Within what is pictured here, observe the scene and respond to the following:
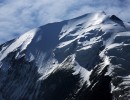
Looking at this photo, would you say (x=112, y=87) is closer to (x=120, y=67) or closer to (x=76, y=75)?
(x=120, y=67)

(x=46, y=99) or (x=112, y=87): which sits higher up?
(x=112, y=87)

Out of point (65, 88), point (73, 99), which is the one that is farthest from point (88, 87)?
point (65, 88)

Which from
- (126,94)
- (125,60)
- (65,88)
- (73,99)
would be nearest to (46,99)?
(65,88)

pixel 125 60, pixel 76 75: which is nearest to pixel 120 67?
pixel 125 60

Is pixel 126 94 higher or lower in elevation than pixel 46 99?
higher

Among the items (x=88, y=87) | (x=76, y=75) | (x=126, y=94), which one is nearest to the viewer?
(x=126, y=94)

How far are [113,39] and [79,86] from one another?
84.0 feet

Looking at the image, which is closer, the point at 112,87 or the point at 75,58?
the point at 112,87

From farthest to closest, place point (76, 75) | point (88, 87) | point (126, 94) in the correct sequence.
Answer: point (76, 75) → point (88, 87) → point (126, 94)

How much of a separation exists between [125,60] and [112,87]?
21974mm

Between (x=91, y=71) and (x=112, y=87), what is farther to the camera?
(x=91, y=71)

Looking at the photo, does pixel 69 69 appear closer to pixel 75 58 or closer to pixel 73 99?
pixel 75 58

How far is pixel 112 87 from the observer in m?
156

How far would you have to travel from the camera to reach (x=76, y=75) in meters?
184
